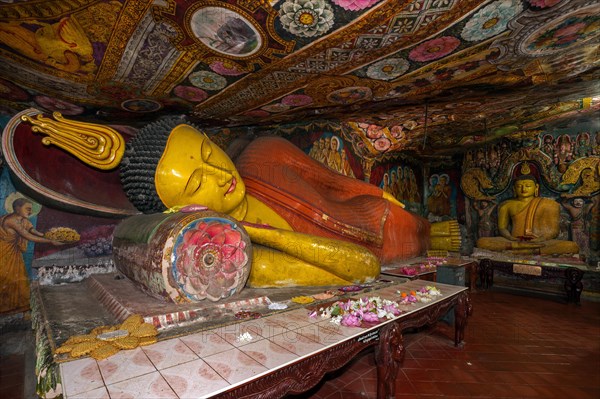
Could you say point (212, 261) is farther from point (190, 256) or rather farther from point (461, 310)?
point (461, 310)

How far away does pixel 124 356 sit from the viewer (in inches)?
56.6

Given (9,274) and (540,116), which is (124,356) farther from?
(540,116)

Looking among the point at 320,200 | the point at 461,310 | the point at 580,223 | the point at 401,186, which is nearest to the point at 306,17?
Answer: the point at 320,200

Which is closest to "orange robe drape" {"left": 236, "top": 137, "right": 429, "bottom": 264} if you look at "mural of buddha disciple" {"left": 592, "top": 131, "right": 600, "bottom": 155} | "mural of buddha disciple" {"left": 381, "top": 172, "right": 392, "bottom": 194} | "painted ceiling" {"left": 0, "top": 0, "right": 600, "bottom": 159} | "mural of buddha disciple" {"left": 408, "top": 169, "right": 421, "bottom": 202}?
"painted ceiling" {"left": 0, "top": 0, "right": 600, "bottom": 159}

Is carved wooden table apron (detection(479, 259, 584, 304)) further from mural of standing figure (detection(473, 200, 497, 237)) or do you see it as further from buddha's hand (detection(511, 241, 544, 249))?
mural of standing figure (detection(473, 200, 497, 237))

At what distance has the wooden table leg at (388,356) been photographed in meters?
2.05

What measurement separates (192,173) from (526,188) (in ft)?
26.4

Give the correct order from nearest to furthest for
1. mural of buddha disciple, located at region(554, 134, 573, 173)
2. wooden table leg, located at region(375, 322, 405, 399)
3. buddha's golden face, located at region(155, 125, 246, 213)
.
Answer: wooden table leg, located at region(375, 322, 405, 399), buddha's golden face, located at region(155, 125, 246, 213), mural of buddha disciple, located at region(554, 134, 573, 173)

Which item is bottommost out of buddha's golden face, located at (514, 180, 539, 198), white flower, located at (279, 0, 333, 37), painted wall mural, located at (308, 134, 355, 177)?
buddha's golden face, located at (514, 180, 539, 198)

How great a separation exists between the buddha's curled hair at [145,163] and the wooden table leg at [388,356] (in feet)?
6.65

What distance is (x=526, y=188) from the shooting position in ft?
24.6

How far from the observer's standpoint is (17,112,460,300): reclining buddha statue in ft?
8.45

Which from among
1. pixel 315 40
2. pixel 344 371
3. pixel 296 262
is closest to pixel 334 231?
pixel 296 262

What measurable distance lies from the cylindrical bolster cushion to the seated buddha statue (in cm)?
707
